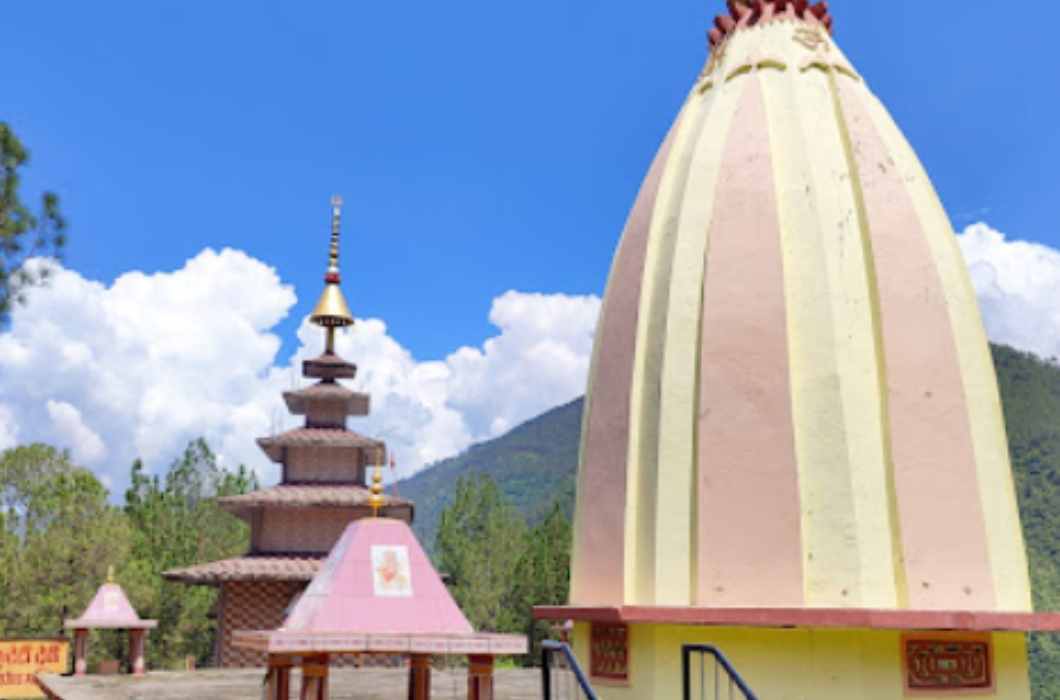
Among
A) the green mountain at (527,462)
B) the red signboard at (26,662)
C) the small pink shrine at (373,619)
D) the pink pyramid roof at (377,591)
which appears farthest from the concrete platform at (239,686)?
the green mountain at (527,462)

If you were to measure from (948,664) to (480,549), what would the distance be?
110 ft

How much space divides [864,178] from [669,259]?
214 cm

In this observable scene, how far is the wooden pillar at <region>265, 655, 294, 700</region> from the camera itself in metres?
9.51

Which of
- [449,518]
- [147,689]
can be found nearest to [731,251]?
[147,689]

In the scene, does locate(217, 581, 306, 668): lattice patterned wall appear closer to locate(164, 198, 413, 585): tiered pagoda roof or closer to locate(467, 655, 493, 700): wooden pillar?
locate(164, 198, 413, 585): tiered pagoda roof

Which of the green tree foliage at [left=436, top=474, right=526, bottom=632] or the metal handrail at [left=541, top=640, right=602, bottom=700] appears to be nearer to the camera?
the metal handrail at [left=541, top=640, right=602, bottom=700]

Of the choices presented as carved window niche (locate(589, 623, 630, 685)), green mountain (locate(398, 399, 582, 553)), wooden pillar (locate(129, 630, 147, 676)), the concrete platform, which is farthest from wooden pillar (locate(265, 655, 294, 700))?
green mountain (locate(398, 399, 582, 553))

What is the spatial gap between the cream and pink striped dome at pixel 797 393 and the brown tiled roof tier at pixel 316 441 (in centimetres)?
1847

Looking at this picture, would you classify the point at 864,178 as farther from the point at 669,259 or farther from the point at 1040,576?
the point at 1040,576

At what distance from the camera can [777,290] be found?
9.27 metres

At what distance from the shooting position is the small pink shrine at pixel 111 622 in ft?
75.8

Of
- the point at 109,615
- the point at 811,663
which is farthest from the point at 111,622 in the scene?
the point at 811,663

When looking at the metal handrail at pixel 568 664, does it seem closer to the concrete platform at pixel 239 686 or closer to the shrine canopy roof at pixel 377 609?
the shrine canopy roof at pixel 377 609

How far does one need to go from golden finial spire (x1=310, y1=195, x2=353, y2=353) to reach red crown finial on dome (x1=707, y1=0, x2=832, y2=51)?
20690 mm
